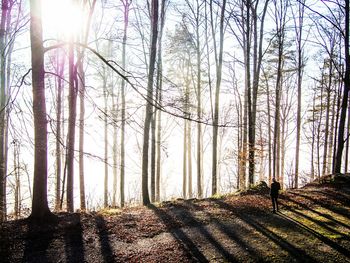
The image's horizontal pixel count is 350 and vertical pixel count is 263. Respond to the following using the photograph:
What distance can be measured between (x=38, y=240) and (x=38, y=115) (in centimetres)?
287

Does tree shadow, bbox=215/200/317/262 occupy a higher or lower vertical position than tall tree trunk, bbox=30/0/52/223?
lower

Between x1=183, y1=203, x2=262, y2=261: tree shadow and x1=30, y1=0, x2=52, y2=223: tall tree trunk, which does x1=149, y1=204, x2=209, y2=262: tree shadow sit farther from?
x1=30, y1=0, x2=52, y2=223: tall tree trunk

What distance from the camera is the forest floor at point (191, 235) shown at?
5.86m

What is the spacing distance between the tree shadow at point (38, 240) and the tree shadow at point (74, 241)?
332 millimetres

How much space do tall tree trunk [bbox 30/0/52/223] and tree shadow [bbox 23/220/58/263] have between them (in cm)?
32

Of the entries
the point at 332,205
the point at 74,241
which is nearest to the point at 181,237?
the point at 74,241

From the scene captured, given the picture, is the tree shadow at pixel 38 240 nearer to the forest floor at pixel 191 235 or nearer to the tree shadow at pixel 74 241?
the forest floor at pixel 191 235

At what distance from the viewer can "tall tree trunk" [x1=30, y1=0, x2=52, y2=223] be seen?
279 inches

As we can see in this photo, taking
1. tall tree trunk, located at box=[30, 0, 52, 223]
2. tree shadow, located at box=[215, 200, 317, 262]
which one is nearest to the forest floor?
tree shadow, located at box=[215, 200, 317, 262]

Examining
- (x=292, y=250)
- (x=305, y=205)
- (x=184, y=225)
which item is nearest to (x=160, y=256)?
(x=184, y=225)

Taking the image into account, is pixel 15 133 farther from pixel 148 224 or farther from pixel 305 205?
pixel 305 205

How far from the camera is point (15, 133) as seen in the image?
618 centimetres

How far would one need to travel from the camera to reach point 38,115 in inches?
279

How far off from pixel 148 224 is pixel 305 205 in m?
5.33
